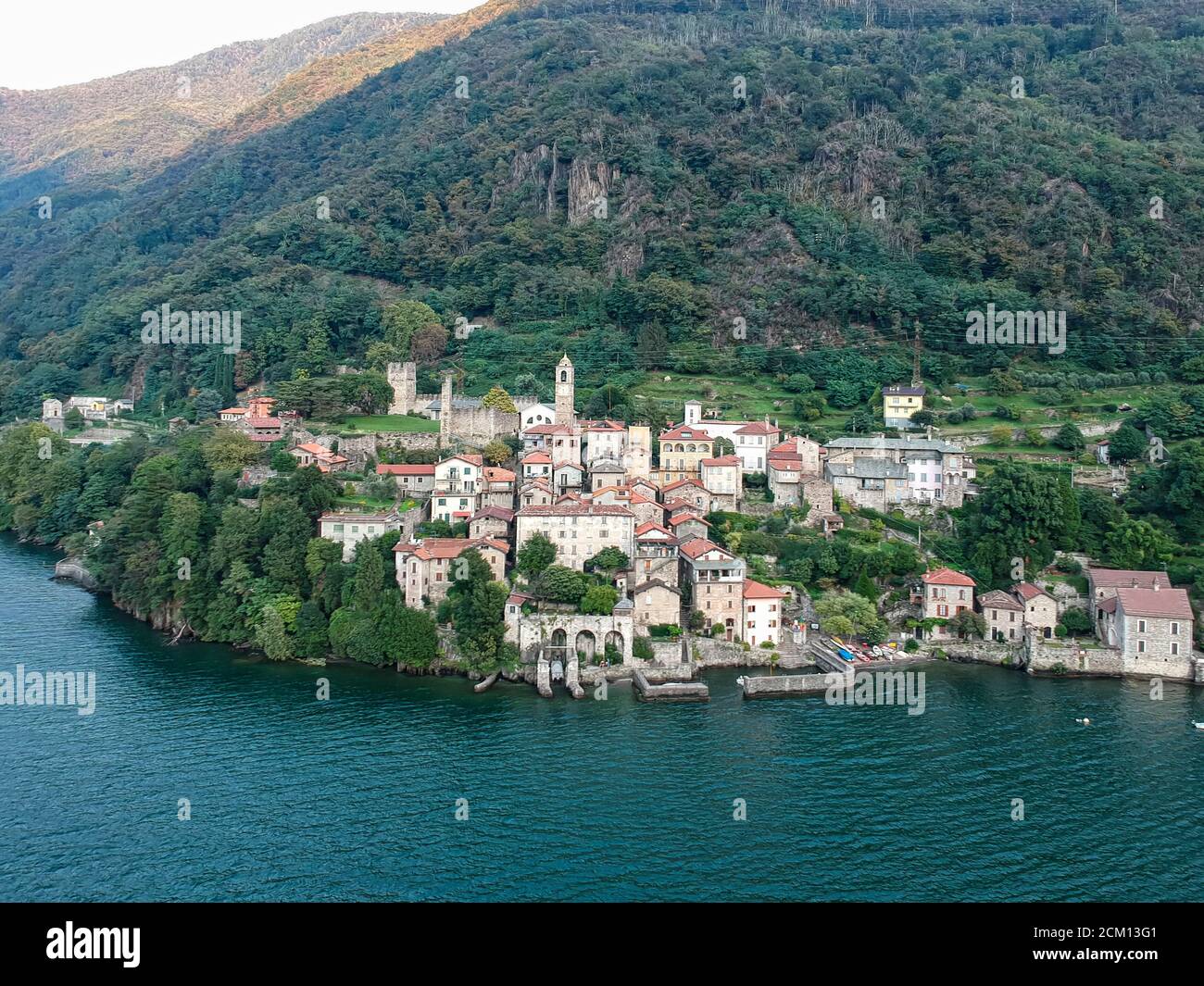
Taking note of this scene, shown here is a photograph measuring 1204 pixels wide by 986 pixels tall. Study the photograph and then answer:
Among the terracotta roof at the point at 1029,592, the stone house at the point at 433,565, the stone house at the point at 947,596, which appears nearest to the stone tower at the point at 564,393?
the stone house at the point at 433,565

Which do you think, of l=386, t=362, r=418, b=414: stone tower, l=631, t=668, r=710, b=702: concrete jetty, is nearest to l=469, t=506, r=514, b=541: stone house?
l=631, t=668, r=710, b=702: concrete jetty

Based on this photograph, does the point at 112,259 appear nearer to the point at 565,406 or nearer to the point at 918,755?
the point at 565,406

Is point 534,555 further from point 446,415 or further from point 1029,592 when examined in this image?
point 1029,592

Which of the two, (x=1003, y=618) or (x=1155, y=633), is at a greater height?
(x=1003, y=618)

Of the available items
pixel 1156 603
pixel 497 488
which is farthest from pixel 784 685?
pixel 497 488

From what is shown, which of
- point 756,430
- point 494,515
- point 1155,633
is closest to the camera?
point 1155,633

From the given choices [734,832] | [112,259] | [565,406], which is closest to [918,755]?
[734,832]

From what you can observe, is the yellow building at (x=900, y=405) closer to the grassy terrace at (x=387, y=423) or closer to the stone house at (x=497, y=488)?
the stone house at (x=497, y=488)
